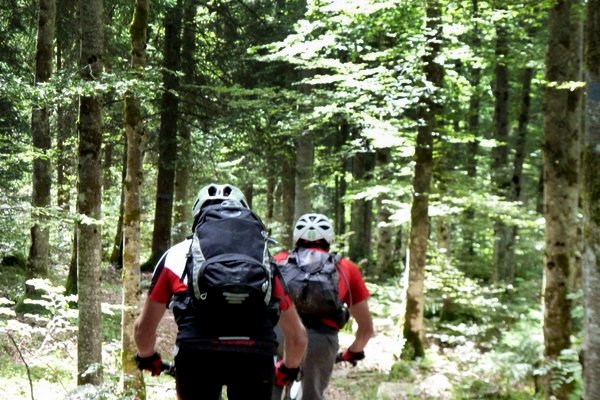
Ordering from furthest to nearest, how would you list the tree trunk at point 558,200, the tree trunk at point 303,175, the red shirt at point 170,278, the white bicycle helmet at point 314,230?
1. the tree trunk at point 303,175
2. the tree trunk at point 558,200
3. the white bicycle helmet at point 314,230
4. the red shirt at point 170,278

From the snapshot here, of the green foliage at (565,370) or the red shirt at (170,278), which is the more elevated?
the red shirt at (170,278)

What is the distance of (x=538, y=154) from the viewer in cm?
2266

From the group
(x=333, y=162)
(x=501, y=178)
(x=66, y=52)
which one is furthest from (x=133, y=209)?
(x=501, y=178)

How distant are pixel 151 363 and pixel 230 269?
34.6 inches

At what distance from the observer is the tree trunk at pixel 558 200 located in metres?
7.23

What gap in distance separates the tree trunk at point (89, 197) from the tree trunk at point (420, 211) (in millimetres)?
5635

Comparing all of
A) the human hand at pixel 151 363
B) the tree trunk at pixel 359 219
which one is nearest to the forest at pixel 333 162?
the tree trunk at pixel 359 219

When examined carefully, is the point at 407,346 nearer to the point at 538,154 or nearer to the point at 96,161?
the point at 96,161

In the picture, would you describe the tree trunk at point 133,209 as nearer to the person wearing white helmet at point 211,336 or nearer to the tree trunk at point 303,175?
A: the person wearing white helmet at point 211,336

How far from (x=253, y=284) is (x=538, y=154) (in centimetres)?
2221

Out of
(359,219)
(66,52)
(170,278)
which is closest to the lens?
(170,278)

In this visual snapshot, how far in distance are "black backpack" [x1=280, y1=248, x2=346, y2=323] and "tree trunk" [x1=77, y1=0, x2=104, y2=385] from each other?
2.95 meters

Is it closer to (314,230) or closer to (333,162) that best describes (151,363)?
(314,230)

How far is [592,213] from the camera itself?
3451 mm
